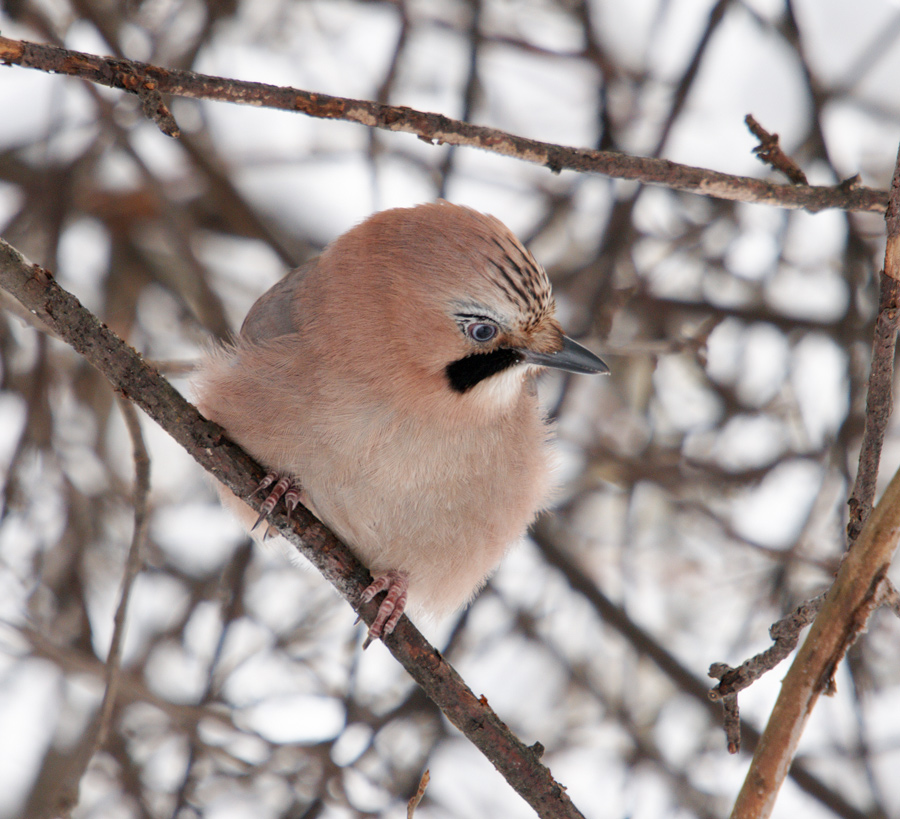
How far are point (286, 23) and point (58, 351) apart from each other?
209 cm

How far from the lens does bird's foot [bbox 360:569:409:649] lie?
2764mm

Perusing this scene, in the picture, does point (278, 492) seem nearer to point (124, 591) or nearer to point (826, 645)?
point (124, 591)

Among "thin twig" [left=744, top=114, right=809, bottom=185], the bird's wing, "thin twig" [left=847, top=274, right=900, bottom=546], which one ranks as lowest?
"thin twig" [left=847, top=274, right=900, bottom=546]

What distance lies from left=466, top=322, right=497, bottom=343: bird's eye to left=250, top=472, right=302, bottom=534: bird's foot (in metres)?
0.77

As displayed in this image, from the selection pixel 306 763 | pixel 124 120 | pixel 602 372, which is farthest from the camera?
pixel 124 120

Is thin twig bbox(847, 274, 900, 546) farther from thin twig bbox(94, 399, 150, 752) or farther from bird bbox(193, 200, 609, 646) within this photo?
thin twig bbox(94, 399, 150, 752)

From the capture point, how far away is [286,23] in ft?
15.5

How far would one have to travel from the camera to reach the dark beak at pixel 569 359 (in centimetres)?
311

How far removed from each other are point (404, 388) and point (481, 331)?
327 millimetres

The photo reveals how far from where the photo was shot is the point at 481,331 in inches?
119

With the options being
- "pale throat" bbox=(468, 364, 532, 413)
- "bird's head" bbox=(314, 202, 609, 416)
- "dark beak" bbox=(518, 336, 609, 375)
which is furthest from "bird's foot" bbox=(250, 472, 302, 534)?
"dark beak" bbox=(518, 336, 609, 375)

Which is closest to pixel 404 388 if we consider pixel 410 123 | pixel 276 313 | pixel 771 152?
pixel 276 313

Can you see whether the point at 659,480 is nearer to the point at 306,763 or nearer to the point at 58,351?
the point at 306,763

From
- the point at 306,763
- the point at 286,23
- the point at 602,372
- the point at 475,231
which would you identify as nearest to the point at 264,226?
the point at 286,23
